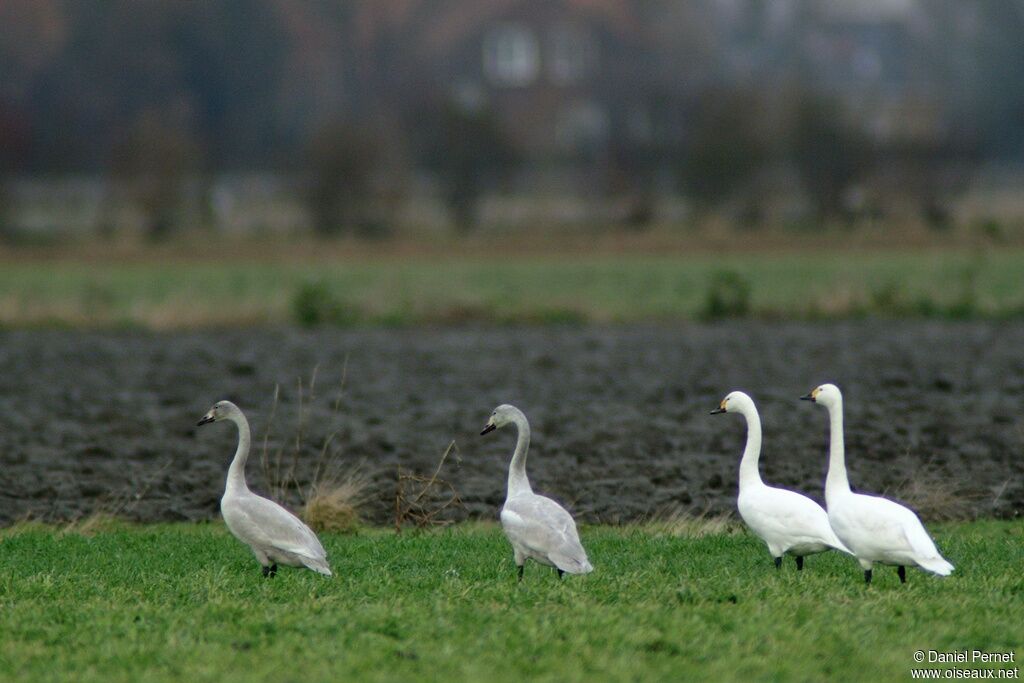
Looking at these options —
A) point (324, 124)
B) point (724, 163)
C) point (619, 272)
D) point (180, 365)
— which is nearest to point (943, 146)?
point (724, 163)

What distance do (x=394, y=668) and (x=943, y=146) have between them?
2137 inches

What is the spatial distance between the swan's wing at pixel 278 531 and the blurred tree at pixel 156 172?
4622 cm

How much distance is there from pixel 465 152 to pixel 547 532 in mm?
54699

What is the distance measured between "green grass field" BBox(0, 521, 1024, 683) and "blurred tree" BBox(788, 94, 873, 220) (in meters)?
46.1

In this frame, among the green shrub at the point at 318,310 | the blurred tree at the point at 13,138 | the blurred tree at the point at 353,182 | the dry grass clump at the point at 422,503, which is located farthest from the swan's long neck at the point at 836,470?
the blurred tree at the point at 13,138

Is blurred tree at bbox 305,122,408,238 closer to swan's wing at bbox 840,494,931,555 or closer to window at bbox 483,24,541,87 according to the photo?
window at bbox 483,24,541,87

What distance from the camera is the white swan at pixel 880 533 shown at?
973 centimetres

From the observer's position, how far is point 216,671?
7.95 meters

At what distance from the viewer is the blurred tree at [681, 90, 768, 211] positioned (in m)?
60.7

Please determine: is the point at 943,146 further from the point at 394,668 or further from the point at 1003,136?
the point at 394,668

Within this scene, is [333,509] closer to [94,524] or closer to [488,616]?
[94,524]

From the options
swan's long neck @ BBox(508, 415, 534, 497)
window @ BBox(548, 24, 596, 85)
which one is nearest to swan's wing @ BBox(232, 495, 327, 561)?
swan's long neck @ BBox(508, 415, 534, 497)

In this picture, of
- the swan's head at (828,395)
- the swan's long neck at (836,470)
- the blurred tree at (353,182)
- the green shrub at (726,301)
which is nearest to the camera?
the swan's long neck at (836,470)

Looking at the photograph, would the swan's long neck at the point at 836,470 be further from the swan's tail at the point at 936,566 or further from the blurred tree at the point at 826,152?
the blurred tree at the point at 826,152
